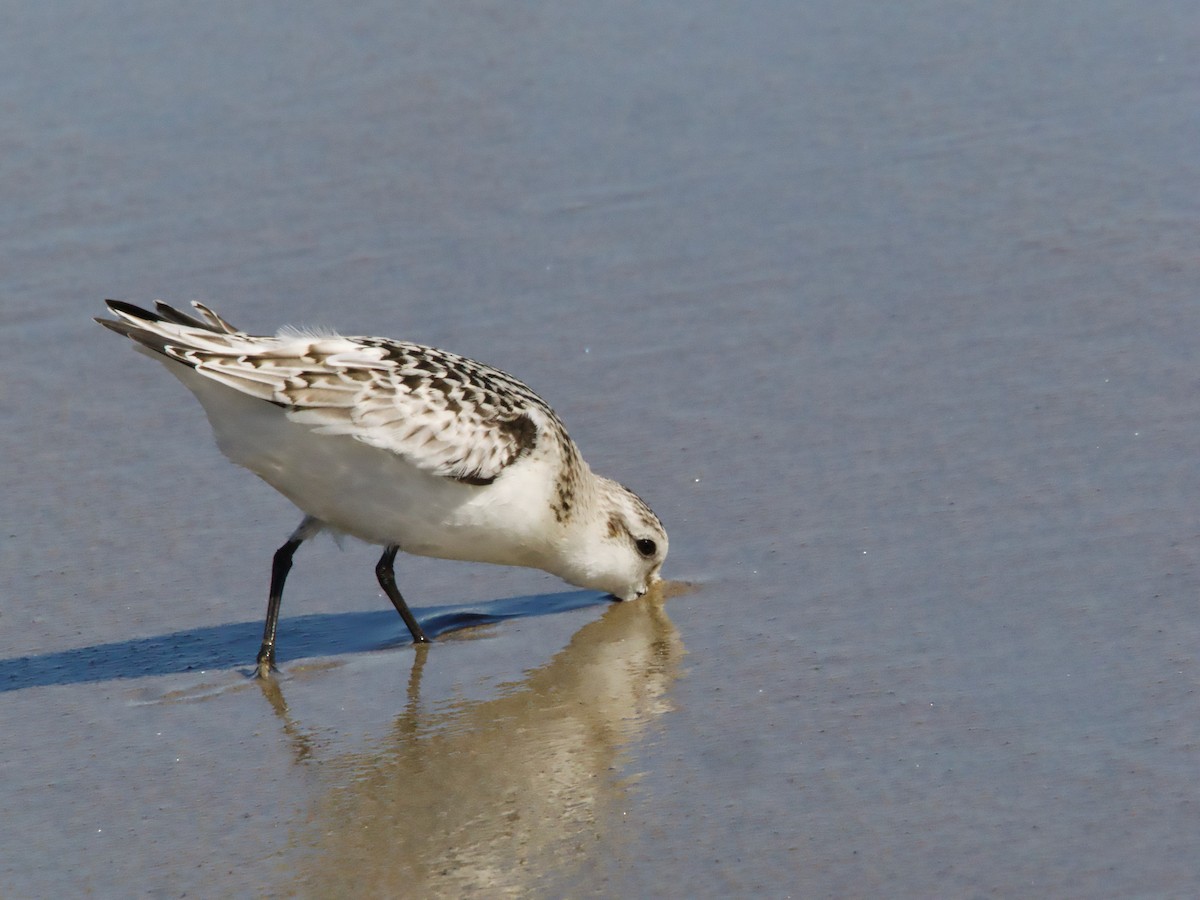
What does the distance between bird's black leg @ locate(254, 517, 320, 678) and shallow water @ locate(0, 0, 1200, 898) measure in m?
0.12

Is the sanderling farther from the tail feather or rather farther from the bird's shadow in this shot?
the bird's shadow

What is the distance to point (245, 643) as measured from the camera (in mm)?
7285

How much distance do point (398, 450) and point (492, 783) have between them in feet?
5.09

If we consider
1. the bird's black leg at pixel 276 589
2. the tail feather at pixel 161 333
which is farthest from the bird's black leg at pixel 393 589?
the tail feather at pixel 161 333

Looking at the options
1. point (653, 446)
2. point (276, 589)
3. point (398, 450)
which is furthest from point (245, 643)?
point (653, 446)

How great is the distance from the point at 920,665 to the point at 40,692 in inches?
128

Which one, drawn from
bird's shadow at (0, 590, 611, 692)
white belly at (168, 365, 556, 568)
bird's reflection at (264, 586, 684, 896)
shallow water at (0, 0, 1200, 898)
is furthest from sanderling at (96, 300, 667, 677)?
bird's reflection at (264, 586, 684, 896)

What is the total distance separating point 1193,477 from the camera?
24.6 ft

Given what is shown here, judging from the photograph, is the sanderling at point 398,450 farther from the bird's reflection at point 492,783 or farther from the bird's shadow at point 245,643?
the bird's reflection at point 492,783

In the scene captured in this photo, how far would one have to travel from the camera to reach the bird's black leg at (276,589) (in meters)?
7.04

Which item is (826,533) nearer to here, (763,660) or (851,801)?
(763,660)

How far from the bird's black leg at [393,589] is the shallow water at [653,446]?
11 centimetres

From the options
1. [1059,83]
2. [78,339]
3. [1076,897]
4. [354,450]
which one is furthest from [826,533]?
[1059,83]

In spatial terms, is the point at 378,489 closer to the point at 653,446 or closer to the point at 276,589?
the point at 276,589
